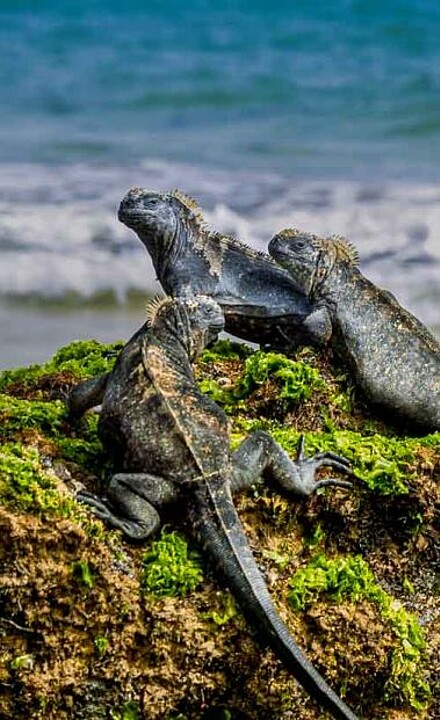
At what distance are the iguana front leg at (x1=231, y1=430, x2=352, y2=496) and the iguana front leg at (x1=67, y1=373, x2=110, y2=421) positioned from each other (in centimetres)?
94

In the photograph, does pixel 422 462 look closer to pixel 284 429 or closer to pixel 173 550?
pixel 284 429

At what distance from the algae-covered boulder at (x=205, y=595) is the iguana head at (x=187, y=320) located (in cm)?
58

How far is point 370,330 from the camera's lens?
834 cm

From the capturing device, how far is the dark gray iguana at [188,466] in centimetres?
566

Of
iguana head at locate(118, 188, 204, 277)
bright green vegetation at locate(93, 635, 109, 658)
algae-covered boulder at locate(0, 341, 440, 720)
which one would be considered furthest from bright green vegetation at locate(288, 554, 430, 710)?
iguana head at locate(118, 188, 204, 277)

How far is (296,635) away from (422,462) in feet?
4.33

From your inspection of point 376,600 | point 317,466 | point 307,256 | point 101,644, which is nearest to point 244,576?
point 101,644

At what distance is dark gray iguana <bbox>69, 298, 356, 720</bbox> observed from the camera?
5.66 metres

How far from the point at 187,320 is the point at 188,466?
1096mm

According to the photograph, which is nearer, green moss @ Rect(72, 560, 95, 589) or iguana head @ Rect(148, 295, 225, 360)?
green moss @ Rect(72, 560, 95, 589)

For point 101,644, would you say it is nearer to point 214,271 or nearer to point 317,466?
point 317,466

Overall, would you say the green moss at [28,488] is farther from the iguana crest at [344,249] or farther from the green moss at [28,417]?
the iguana crest at [344,249]

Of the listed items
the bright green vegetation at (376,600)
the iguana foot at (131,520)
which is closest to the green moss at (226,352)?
the bright green vegetation at (376,600)

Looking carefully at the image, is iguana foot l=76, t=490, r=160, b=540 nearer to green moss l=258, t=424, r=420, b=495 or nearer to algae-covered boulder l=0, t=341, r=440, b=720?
algae-covered boulder l=0, t=341, r=440, b=720
